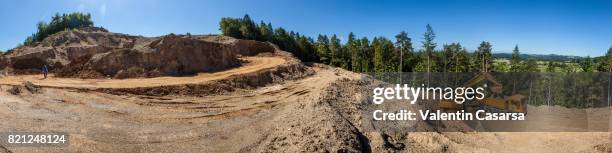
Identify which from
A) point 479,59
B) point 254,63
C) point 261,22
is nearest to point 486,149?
point 254,63

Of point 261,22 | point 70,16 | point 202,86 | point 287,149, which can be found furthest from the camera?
point 261,22

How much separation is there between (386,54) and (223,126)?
4606cm

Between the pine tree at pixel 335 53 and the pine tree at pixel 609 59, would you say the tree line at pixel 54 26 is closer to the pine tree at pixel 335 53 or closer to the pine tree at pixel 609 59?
the pine tree at pixel 335 53

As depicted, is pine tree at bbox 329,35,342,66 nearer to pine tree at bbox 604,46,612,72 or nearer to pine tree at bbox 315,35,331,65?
pine tree at bbox 315,35,331,65

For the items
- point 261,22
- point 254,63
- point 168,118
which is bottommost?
point 168,118

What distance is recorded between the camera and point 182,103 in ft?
78.8

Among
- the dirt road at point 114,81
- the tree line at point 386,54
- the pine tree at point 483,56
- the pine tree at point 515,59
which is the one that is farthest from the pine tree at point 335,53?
the dirt road at point 114,81

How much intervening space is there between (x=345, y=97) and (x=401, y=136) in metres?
5.16

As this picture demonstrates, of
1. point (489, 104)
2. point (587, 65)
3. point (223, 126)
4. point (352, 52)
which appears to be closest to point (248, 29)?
point (352, 52)

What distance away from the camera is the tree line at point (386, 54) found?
202 feet

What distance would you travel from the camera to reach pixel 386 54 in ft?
207

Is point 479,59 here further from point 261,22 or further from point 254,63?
point 254,63

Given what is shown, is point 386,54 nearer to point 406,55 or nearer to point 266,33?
point 406,55

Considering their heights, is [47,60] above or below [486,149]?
above
